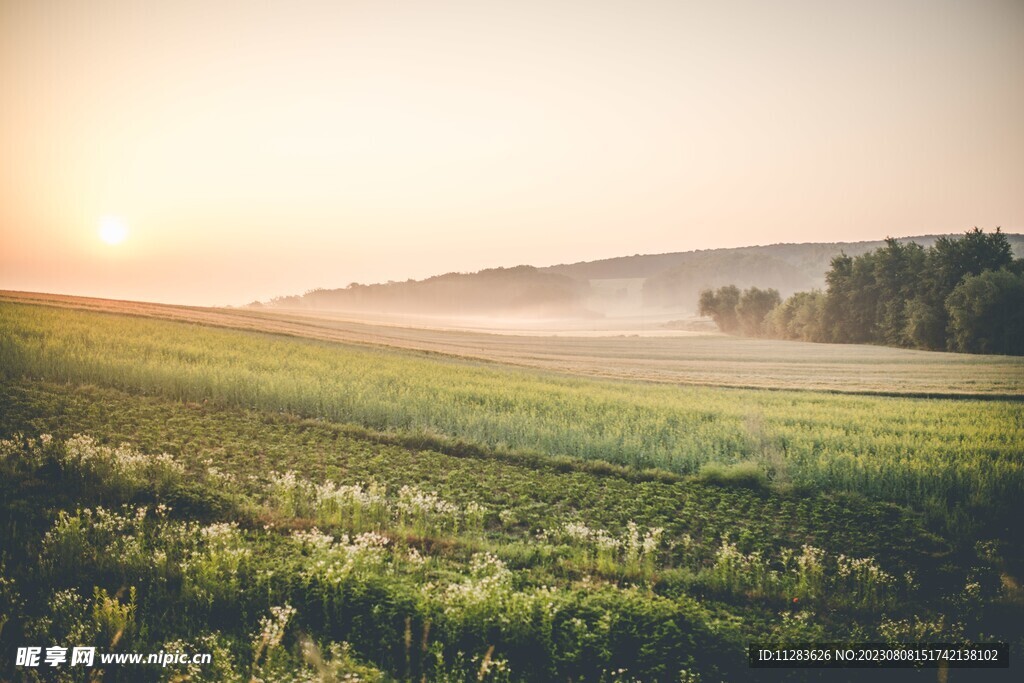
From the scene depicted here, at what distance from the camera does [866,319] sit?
70562mm

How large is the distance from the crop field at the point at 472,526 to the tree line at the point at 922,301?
3811 cm

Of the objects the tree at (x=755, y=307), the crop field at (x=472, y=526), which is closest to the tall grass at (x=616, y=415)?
the crop field at (x=472, y=526)

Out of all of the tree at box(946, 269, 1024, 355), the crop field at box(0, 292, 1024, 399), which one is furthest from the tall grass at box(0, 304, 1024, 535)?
the tree at box(946, 269, 1024, 355)

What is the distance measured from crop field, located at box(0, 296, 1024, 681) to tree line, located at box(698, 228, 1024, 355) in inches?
1500

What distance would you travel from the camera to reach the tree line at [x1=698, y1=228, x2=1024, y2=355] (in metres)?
48.5

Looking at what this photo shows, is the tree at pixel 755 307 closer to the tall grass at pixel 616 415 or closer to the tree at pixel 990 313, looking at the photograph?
the tree at pixel 990 313

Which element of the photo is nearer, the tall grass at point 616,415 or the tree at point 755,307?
the tall grass at point 616,415

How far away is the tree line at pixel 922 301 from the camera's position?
48.5 m

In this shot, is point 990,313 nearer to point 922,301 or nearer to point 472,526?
point 922,301

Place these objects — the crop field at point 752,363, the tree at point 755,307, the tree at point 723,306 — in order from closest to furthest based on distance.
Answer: the crop field at point 752,363 → the tree at point 755,307 → the tree at point 723,306

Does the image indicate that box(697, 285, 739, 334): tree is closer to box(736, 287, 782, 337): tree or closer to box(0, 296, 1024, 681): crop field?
box(736, 287, 782, 337): tree

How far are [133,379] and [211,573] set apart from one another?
14.4m

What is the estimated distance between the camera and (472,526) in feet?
32.6

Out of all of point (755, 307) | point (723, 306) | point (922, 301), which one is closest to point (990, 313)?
point (922, 301)
